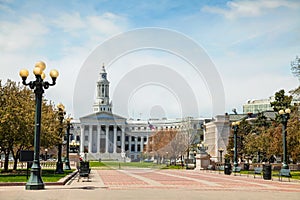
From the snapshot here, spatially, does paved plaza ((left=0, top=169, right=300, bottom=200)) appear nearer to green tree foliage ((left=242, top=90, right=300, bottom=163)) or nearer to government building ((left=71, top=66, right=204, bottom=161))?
green tree foliage ((left=242, top=90, right=300, bottom=163))

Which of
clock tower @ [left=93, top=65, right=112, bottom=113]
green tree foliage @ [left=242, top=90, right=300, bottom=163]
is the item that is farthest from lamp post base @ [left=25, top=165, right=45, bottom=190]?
clock tower @ [left=93, top=65, right=112, bottom=113]

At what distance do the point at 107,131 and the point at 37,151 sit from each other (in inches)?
6402

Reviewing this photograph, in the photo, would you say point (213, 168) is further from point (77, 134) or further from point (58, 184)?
point (77, 134)

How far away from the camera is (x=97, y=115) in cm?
18400

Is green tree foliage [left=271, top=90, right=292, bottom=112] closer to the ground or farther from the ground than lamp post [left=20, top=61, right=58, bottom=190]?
farther from the ground

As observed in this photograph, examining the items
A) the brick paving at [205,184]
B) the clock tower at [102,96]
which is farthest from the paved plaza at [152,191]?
the clock tower at [102,96]

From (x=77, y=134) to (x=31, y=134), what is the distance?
153318mm

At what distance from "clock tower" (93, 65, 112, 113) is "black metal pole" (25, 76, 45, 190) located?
165682 mm

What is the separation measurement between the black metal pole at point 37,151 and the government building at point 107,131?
Result: 14894 centimetres

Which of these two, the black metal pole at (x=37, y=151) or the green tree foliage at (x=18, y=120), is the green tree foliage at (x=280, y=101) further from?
the black metal pole at (x=37, y=151)

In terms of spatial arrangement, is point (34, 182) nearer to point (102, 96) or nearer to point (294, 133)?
point (294, 133)

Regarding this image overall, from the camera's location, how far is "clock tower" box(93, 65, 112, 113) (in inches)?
7456

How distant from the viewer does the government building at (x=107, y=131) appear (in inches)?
7121

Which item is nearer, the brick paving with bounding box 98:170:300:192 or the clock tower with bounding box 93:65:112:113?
the brick paving with bounding box 98:170:300:192
